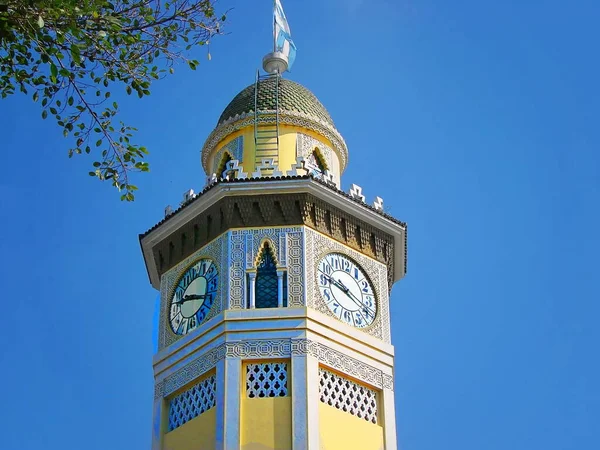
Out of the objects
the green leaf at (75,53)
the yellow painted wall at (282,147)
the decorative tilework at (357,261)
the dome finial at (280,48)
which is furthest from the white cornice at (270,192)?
the green leaf at (75,53)

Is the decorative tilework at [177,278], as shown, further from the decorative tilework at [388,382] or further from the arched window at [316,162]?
the decorative tilework at [388,382]

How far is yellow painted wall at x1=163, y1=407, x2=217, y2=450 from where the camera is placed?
74.4 ft

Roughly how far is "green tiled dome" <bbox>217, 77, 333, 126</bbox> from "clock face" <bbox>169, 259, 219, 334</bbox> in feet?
12.3

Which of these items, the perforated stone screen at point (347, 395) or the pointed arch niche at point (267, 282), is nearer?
the perforated stone screen at point (347, 395)

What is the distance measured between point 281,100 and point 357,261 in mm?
3925

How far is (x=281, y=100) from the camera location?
26984 millimetres

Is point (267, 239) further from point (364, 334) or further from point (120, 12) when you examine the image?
point (120, 12)

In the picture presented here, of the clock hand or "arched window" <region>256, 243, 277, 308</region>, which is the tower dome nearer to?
"arched window" <region>256, 243, 277, 308</region>

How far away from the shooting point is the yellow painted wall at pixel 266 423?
73.0ft

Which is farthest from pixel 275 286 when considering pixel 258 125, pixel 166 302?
pixel 258 125

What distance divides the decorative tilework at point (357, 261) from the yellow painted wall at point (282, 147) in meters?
1.96

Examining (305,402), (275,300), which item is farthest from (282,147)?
(305,402)

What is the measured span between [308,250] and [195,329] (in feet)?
7.97

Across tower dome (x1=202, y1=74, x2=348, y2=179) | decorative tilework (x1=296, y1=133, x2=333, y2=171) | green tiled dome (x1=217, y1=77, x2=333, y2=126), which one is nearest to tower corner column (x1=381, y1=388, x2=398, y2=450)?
tower dome (x1=202, y1=74, x2=348, y2=179)
